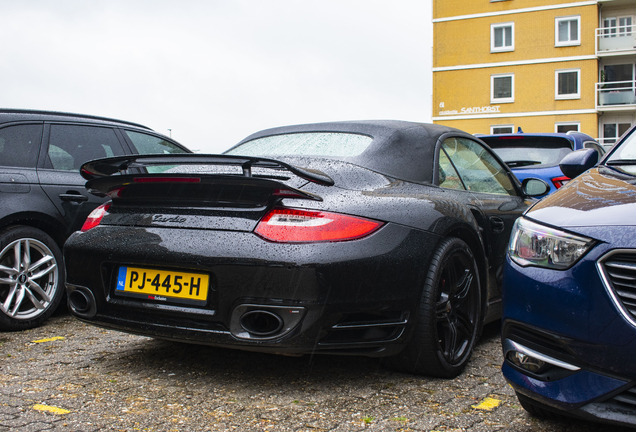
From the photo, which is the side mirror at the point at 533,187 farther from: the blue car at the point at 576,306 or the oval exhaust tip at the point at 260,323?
the oval exhaust tip at the point at 260,323

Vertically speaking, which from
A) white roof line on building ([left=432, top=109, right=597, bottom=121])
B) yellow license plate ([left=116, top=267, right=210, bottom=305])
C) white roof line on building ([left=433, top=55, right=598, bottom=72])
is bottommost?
yellow license plate ([left=116, top=267, right=210, bottom=305])

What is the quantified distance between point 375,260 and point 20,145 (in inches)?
119

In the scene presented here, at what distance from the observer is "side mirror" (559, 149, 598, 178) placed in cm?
342

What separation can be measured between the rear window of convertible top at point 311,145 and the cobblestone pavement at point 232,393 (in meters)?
1.19

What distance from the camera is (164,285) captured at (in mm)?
2836

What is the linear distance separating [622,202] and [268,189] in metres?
1.41

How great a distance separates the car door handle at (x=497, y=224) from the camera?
3804 mm

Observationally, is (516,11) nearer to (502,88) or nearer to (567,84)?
(502,88)

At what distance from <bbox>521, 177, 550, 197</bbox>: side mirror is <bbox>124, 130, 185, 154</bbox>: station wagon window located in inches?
117

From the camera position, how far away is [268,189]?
2.73 metres

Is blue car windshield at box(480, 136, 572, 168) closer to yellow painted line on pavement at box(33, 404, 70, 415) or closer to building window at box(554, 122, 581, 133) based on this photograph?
yellow painted line on pavement at box(33, 404, 70, 415)

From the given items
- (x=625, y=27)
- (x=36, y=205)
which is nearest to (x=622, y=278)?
(x=36, y=205)

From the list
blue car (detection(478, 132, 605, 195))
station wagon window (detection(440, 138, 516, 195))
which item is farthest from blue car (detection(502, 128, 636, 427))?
blue car (detection(478, 132, 605, 195))

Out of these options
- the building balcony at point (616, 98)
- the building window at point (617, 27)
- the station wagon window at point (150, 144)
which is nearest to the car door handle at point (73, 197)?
the station wagon window at point (150, 144)
